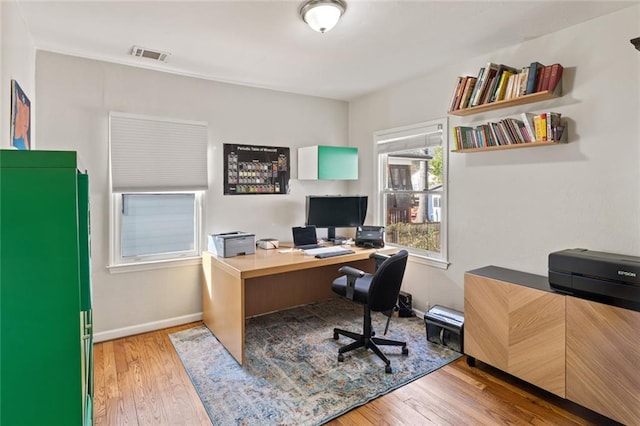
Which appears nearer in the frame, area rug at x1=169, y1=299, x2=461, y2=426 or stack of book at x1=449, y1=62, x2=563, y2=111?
area rug at x1=169, y1=299, x2=461, y2=426

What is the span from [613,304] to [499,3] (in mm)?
1884

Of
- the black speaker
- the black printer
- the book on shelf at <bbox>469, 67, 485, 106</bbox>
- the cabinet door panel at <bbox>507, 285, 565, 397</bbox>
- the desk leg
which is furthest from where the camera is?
the black speaker

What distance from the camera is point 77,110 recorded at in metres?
2.91

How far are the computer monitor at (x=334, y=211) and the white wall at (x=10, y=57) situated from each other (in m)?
2.45

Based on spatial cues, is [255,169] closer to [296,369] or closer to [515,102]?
[296,369]

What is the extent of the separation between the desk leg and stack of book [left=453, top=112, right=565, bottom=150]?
85.9 inches

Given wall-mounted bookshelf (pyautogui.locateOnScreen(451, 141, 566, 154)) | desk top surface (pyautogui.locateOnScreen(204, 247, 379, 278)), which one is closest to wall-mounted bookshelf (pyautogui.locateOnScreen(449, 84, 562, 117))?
wall-mounted bookshelf (pyautogui.locateOnScreen(451, 141, 566, 154))

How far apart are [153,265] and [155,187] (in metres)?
0.74

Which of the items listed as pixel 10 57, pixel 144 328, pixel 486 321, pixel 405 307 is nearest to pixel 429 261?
pixel 405 307

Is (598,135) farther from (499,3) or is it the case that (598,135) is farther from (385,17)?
(385,17)

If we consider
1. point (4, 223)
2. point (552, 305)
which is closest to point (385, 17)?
point (552, 305)

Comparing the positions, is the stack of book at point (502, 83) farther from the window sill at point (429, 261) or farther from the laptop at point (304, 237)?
the laptop at point (304, 237)

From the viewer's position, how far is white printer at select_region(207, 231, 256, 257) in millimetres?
3082

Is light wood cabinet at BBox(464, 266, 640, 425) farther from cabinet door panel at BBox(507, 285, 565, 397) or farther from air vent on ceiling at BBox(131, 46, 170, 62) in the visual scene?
air vent on ceiling at BBox(131, 46, 170, 62)
